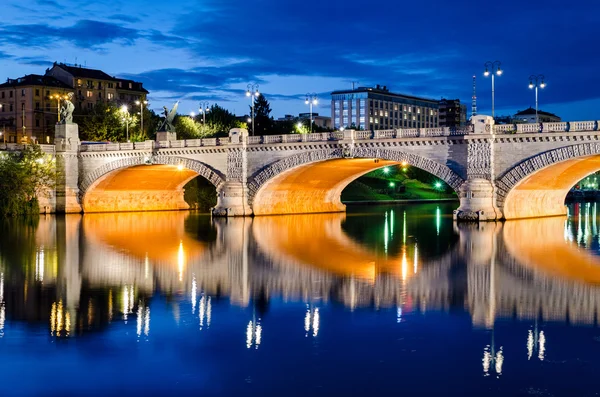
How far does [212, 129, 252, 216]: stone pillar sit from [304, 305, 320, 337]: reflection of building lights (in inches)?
1831

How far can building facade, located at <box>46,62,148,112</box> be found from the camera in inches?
5423

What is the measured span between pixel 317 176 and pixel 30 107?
74.3 meters

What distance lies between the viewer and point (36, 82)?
13112 centimetres

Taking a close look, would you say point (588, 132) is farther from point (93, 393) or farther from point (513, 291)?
point (93, 393)

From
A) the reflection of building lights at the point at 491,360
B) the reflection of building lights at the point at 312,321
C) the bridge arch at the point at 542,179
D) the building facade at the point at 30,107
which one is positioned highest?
the building facade at the point at 30,107

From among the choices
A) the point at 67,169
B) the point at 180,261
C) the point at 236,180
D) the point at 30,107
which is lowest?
the point at 180,261

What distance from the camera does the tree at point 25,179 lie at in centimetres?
7075

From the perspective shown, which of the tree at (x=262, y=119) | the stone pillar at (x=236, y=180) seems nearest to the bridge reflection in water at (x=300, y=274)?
the stone pillar at (x=236, y=180)

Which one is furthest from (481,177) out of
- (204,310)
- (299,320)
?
(299,320)

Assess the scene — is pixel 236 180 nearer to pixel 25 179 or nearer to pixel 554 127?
pixel 25 179

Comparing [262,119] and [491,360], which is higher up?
[262,119]

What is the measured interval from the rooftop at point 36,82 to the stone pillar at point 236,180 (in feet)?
239

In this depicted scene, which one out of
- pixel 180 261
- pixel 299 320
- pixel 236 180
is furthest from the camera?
pixel 236 180

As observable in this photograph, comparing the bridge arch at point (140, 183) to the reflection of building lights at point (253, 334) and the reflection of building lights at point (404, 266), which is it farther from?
the reflection of building lights at point (253, 334)
